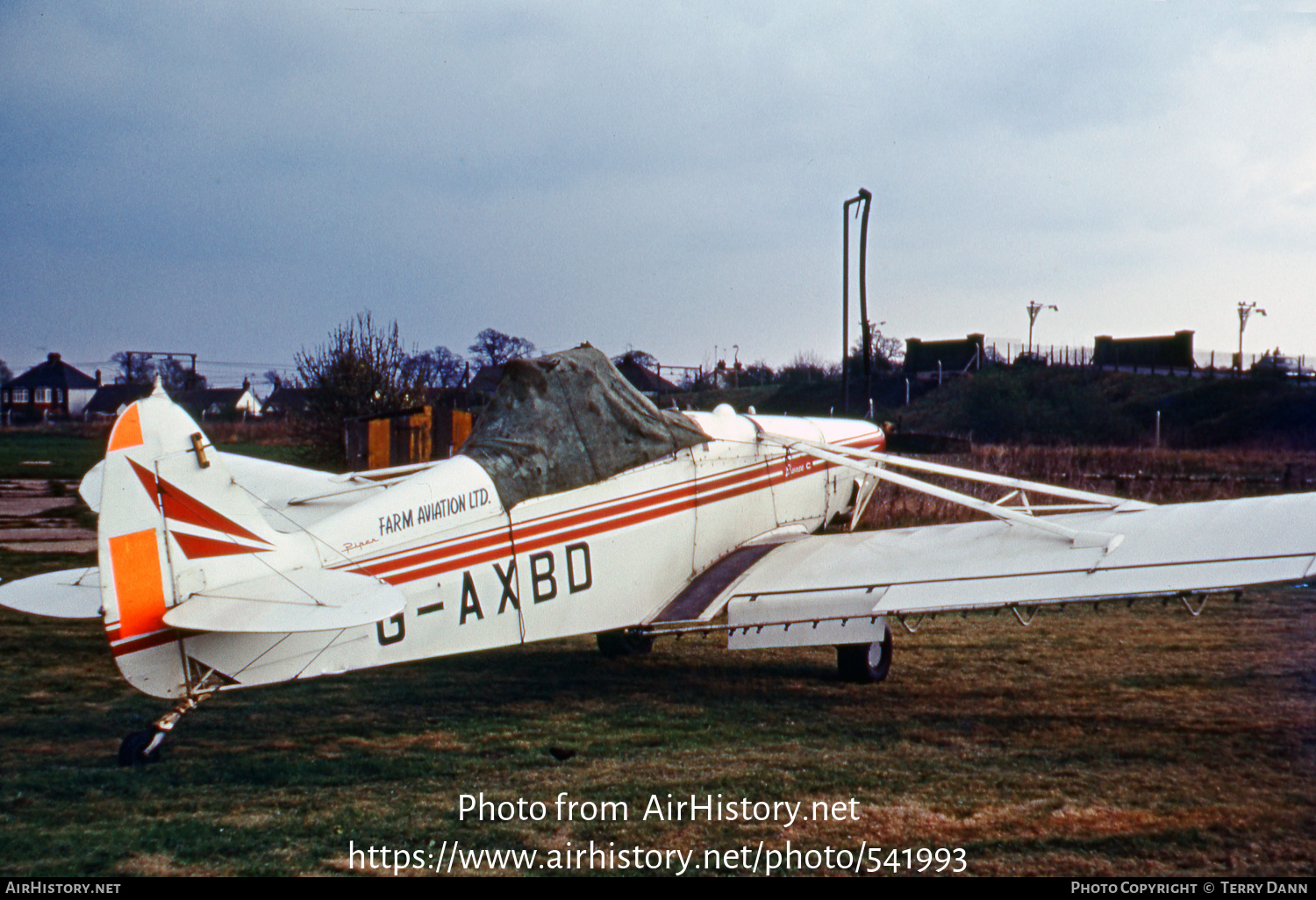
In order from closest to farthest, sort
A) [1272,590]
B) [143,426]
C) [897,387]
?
1. [143,426]
2. [1272,590]
3. [897,387]

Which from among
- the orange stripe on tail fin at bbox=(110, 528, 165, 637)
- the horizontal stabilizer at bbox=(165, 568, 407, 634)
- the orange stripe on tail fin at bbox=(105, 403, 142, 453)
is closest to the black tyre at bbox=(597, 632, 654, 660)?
the horizontal stabilizer at bbox=(165, 568, 407, 634)

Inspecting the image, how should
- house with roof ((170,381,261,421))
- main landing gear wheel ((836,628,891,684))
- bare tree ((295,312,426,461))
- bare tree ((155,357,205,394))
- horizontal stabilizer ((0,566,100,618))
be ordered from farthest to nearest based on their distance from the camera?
house with roof ((170,381,261,421))
bare tree ((155,357,205,394))
bare tree ((295,312,426,461))
main landing gear wheel ((836,628,891,684))
horizontal stabilizer ((0,566,100,618))

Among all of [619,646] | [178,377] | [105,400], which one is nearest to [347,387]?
[619,646]

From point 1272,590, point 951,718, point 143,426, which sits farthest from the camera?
point 1272,590

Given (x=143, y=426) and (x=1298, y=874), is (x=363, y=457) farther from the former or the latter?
(x=1298, y=874)

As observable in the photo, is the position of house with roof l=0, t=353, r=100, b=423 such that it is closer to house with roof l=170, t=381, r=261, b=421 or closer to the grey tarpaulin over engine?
house with roof l=170, t=381, r=261, b=421

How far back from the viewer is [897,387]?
53406 mm

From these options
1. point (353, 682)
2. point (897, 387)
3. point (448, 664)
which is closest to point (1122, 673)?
point (448, 664)

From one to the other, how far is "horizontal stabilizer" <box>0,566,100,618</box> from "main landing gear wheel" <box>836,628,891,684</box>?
457cm

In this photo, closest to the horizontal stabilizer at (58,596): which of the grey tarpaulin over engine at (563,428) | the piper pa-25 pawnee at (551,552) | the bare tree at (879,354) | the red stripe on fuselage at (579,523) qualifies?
the piper pa-25 pawnee at (551,552)

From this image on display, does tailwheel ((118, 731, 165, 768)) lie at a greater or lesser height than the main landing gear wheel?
greater

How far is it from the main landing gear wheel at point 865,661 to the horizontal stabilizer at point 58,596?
4.57 m

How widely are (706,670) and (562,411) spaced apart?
2531 millimetres

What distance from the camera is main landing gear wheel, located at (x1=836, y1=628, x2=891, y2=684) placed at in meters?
6.83
